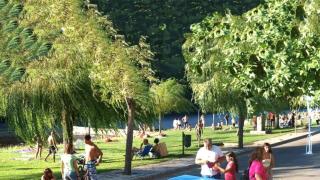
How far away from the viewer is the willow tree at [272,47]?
29.1ft

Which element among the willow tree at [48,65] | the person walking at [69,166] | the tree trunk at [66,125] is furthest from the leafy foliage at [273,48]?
the tree trunk at [66,125]

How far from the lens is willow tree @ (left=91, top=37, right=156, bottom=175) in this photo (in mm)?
18859

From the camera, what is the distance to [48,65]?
17.5 meters

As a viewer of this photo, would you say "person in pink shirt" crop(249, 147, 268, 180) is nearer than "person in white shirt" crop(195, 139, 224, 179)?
Yes

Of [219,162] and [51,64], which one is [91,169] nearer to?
[51,64]

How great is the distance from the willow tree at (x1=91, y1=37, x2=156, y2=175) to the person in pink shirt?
24.1 ft

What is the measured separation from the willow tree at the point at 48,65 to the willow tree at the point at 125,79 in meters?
0.25

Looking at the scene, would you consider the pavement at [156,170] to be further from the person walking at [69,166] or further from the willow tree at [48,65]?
the person walking at [69,166]

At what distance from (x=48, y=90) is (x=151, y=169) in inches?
220

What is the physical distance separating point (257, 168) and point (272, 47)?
11.1 ft

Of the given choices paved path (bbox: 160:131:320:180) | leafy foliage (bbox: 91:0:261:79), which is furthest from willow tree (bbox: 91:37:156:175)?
leafy foliage (bbox: 91:0:261:79)

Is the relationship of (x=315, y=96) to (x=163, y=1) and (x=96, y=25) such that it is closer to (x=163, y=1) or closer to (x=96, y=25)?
(x=96, y=25)

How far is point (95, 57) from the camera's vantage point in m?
19.0

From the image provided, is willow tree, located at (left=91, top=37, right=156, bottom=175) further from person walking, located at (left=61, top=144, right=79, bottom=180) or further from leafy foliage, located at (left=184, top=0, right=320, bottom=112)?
leafy foliage, located at (left=184, top=0, right=320, bottom=112)
